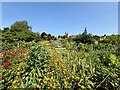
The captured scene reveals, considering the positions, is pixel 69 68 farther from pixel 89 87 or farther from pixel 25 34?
pixel 25 34

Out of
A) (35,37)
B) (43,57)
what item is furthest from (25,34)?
(43,57)

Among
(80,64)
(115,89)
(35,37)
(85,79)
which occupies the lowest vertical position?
(115,89)

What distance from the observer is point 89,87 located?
117 inches

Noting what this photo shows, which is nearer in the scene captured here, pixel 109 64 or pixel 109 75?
pixel 109 75

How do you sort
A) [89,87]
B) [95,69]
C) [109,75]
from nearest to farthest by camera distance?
[89,87]
[109,75]
[95,69]

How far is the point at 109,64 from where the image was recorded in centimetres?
354

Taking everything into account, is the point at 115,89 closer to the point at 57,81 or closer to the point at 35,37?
the point at 57,81

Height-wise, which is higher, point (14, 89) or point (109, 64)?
point (109, 64)

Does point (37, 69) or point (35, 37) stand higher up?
point (35, 37)

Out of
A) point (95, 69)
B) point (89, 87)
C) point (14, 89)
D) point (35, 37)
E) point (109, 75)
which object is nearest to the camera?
point (14, 89)

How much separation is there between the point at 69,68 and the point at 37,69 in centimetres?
66

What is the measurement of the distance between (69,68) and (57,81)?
57 centimetres

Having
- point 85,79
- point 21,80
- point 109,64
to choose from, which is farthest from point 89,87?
point 21,80

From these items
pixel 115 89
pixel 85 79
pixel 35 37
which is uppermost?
pixel 35 37
